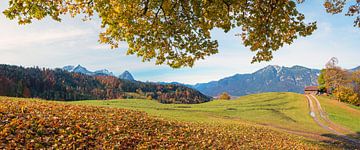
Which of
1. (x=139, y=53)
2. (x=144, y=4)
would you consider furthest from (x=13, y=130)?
(x=144, y=4)

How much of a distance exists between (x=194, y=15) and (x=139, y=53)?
5030 mm

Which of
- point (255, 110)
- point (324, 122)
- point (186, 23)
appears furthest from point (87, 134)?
point (324, 122)

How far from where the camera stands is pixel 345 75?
10381 cm

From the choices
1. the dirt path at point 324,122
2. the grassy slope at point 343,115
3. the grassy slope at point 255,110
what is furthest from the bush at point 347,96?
the dirt path at point 324,122

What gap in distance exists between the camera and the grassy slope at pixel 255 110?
47.8 m

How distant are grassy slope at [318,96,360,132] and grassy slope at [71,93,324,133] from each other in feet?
18.4

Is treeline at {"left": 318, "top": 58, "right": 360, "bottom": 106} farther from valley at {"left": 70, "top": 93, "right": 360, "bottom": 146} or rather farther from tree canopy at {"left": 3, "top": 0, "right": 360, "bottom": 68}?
tree canopy at {"left": 3, "top": 0, "right": 360, "bottom": 68}

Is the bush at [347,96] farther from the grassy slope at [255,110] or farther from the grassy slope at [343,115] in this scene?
the grassy slope at [343,115]

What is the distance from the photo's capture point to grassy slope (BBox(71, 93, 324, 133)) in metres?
47.8

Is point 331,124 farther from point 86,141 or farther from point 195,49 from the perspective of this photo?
point 86,141

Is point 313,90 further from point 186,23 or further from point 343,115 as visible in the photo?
point 186,23

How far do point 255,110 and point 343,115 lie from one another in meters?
21.6

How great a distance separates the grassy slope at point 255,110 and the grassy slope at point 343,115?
5603mm

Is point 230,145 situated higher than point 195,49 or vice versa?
point 195,49
